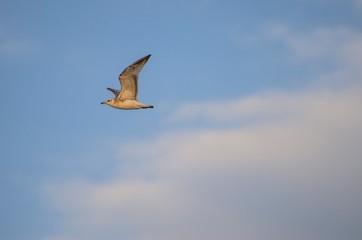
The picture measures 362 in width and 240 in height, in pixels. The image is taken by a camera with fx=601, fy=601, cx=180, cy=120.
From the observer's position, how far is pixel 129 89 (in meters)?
35.0

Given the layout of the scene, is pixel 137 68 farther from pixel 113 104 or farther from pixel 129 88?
pixel 113 104

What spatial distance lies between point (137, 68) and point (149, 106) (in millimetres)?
2446

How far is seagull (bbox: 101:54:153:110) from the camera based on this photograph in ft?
110

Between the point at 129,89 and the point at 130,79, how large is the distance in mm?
879

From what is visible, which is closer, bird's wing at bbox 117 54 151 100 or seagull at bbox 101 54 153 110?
bird's wing at bbox 117 54 151 100

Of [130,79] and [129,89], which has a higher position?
[130,79]

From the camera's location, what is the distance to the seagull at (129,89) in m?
33.5

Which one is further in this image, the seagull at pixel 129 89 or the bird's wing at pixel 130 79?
the seagull at pixel 129 89

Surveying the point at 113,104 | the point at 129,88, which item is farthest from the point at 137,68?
the point at 113,104

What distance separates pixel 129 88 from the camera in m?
34.9

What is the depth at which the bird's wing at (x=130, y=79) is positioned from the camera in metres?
33.2

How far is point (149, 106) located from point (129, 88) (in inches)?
62.6

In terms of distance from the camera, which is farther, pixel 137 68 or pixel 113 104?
pixel 113 104

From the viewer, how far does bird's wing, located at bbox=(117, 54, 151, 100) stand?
33250mm
